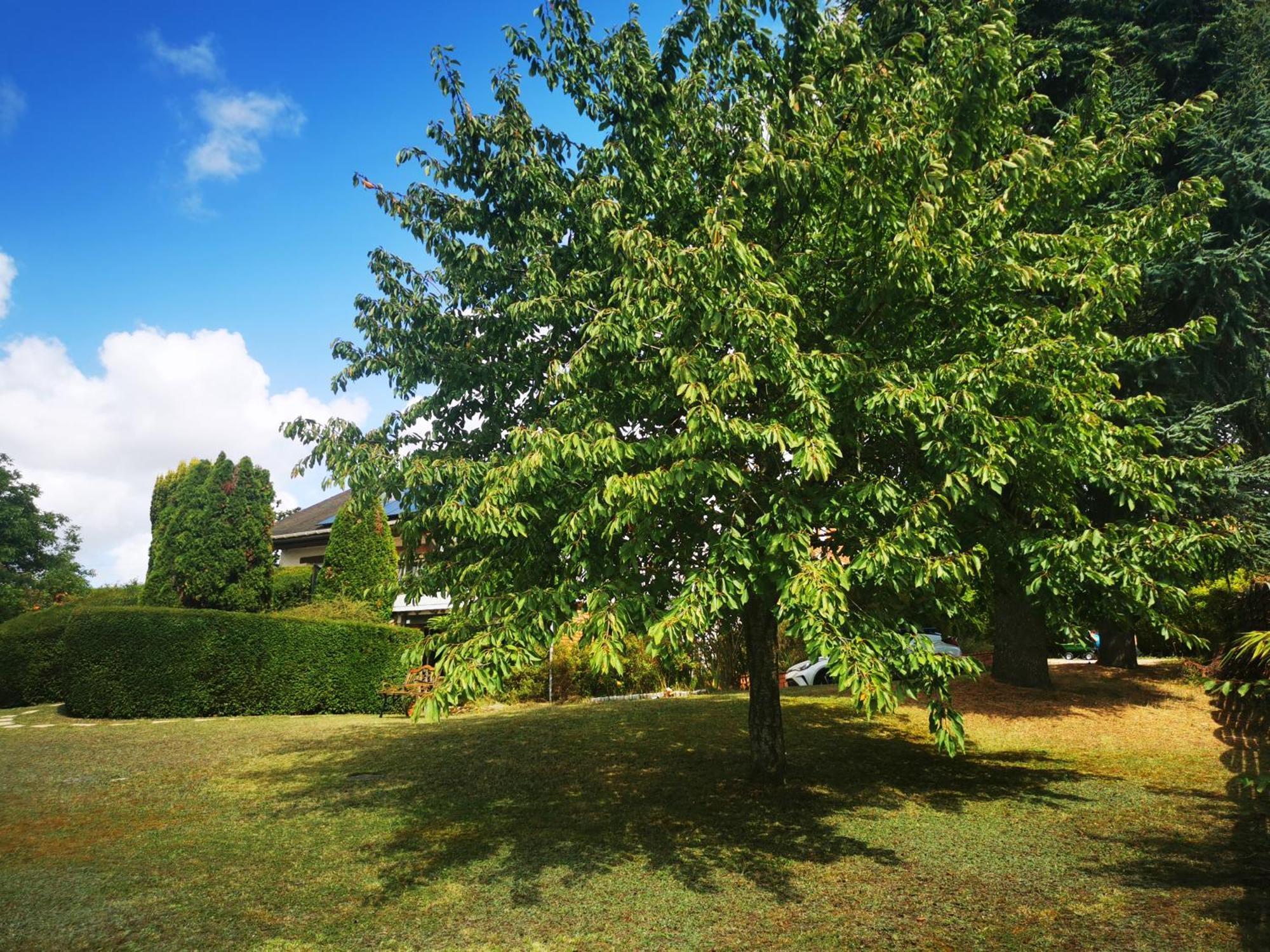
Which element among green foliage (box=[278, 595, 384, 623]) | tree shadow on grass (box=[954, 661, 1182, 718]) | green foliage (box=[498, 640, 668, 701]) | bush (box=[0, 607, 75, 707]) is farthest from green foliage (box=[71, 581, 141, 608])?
tree shadow on grass (box=[954, 661, 1182, 718])

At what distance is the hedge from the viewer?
1753 cm

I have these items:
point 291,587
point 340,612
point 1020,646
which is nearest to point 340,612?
point 340,612

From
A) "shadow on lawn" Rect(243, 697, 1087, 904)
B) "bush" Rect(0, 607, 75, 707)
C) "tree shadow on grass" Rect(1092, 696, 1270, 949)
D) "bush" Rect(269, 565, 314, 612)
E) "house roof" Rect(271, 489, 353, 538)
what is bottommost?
"tree shadow on grass" Rect(1092, 696, 1270, 949)

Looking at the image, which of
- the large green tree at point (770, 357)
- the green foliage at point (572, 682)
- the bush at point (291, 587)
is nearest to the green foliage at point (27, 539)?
the bush at point (291, 587)

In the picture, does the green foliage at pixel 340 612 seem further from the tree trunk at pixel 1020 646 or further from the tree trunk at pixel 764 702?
the tree trunk at pixel 1020 646

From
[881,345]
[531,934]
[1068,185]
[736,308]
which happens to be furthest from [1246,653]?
[531,934]

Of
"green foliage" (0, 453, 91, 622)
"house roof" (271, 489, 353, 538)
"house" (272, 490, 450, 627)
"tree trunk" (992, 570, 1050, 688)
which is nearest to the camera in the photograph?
"tree trunk" (992, 570, 1050, 688)

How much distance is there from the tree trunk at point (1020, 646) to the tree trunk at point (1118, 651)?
13.2 feet

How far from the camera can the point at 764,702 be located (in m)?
9.95

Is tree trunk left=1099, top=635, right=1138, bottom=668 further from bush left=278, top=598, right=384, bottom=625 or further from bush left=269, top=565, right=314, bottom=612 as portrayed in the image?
bush left=269, top=565, right=314, bottom=612

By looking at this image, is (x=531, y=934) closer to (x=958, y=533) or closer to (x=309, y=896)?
(x=309, y=896)

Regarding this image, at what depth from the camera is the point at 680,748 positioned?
12.7 meters

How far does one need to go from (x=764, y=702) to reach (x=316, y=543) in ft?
96.3

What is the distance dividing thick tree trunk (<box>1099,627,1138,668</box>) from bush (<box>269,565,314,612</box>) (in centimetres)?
2462
